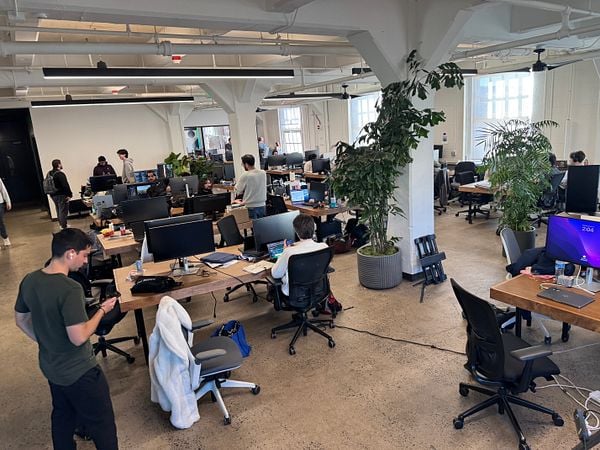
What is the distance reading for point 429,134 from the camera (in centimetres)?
534

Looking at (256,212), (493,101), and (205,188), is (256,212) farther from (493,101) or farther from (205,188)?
(493,101)

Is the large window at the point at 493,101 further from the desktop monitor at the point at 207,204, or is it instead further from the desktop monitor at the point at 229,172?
the desktop monitor at the point at 207,204

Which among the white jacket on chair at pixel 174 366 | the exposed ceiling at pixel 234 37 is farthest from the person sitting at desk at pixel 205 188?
the white jacket on chair at pixel 174 366

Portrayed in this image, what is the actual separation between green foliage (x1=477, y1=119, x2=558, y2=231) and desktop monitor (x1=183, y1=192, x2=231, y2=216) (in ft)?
13.3

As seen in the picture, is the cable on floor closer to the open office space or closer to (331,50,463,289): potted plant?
the open office space

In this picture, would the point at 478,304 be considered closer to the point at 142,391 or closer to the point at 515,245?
the point at 515,245

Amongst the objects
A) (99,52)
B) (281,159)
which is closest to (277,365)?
(99,52)

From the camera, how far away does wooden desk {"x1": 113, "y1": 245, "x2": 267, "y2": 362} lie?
368 cm

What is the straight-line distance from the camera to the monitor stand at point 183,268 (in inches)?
166

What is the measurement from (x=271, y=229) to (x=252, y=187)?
2.16 m

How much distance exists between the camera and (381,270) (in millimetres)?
5496

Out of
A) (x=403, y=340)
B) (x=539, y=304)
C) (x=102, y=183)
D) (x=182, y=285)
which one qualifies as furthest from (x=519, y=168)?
(x=102, y=183)

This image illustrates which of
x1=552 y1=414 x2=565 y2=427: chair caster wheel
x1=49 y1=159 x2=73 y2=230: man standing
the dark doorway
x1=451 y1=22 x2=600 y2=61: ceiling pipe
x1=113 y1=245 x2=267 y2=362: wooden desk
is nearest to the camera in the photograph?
x1=552 y1=414 x2=565 y2=427: chair caster wheel

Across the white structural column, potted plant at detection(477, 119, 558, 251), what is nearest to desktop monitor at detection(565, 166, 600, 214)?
potted plant at detection(477, 119, 558, 251)
